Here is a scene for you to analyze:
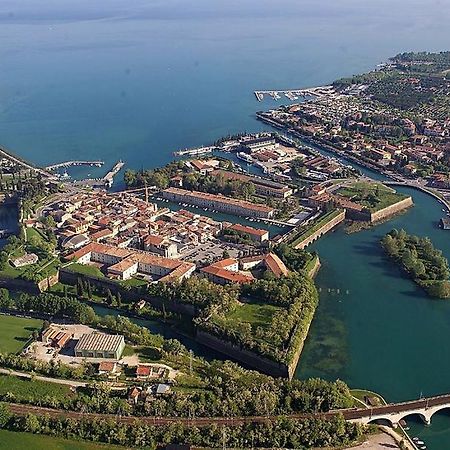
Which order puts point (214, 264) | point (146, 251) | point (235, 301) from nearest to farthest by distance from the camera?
1. point (235, 301)
2. point (214, 264)
3. point (146, 251)

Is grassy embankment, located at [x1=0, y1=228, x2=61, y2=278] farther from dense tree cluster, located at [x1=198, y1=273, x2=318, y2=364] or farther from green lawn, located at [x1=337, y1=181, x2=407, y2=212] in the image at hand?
green lawn, located at [x1=337, y1=181, x2=407, y2=212]

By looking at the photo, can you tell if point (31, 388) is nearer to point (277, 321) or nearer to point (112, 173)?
point (277, 321)

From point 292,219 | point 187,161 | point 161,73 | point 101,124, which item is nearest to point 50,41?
point 161,73

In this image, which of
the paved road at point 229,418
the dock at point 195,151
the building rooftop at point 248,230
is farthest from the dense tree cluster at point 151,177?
the paved road at point 229,418

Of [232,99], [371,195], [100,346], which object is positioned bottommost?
[100,346]

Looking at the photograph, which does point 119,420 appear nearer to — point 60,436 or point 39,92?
point 60,436

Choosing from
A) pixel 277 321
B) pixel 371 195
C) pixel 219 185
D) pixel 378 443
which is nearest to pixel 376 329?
pixel 277 321
